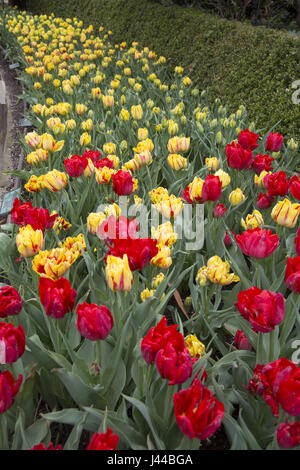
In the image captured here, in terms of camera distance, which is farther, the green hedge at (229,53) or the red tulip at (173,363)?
the green hedge at (229,53)

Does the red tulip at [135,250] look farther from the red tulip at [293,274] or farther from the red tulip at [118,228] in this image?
the red tulip at [293,274]

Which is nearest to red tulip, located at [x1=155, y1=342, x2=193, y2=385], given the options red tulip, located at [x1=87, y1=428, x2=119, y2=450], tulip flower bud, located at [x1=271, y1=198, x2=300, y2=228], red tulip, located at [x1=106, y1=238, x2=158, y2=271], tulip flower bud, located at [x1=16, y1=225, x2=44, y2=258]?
red tulip, located at [x1=87, y1=428, x2=119, y2=450]

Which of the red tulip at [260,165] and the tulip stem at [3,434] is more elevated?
the red tulip at [260,165]

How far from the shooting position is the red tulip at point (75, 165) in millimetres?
2000

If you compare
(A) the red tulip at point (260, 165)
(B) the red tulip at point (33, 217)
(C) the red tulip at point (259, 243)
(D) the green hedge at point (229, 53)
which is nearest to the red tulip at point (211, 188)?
(C) the red tulip at point (259, 243)

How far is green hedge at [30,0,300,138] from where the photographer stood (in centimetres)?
335

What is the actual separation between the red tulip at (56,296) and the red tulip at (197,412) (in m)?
0.43

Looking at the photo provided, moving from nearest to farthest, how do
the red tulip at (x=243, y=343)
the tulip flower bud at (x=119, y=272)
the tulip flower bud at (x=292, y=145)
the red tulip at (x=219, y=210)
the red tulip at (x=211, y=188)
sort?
the tulip flower bud at (x=119, y=272) < the red tulip at (x=243, y=343) < the red tulip at (x=211, y=188) < the red tulip at (x=219, y=210) < the tulip flower bud at (x=292, y=145)

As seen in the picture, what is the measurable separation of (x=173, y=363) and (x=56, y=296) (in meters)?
0.38

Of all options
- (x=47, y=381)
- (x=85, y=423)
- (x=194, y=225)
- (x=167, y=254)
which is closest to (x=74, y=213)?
(x=194, y=225)

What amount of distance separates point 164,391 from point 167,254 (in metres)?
0.46

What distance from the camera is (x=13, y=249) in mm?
1955

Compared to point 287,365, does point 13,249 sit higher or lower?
lower
